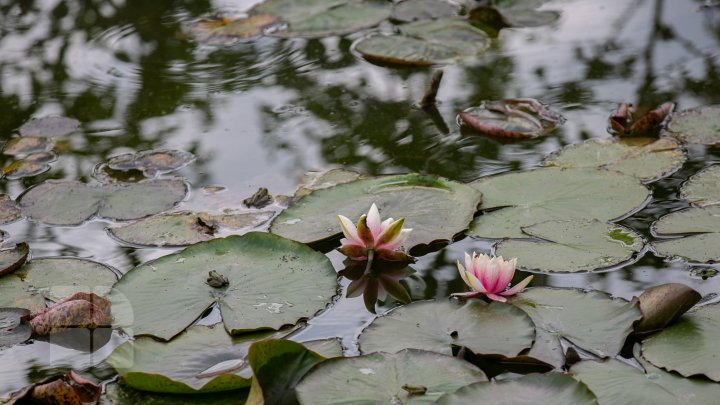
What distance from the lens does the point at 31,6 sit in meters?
4.74

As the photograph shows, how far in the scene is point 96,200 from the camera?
2926 millimetres

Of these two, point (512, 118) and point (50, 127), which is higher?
point (512, 118)

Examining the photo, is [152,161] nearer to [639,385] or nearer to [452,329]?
[452,329]

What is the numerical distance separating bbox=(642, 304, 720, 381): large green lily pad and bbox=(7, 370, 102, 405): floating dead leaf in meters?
1.21

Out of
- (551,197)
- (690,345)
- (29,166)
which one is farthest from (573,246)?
(29,166)

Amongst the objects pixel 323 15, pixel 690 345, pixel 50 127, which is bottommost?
pixel 50 127

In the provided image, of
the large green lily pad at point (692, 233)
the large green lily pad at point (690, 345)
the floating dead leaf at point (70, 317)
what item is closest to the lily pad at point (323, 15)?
the large green lily pad at point (692, 233)

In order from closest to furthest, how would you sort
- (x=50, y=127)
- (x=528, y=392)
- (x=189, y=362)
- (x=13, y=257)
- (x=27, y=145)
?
(x=528, y=392), (x=189, y=362), (x=13, y=257), (x=27, y=145), (x=50, y=127)

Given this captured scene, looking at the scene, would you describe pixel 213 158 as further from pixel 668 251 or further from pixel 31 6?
pixel 31 6

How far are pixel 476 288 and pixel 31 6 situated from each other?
342cm

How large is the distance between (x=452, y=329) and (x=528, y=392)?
33 centimetres

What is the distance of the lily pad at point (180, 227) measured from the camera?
8.79 ft

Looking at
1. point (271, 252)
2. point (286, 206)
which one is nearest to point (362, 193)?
point (286, 206)

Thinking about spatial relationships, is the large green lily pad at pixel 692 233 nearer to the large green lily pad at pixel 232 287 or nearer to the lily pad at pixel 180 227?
the large green lily pad at pixel 232 287
